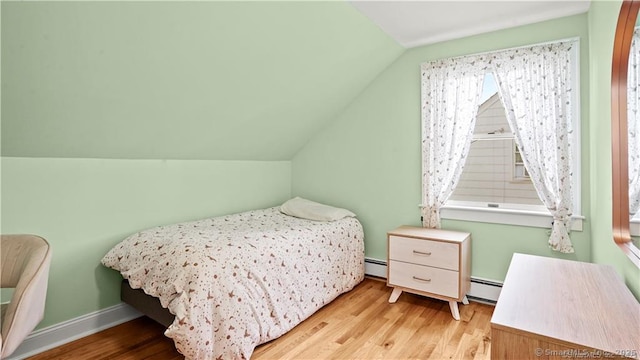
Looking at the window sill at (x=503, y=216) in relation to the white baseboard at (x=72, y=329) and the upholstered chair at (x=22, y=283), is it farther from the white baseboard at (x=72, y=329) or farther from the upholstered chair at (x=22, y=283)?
the upholstered chair at (x=22, y=283)

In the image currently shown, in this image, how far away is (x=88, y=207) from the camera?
7.78 ft

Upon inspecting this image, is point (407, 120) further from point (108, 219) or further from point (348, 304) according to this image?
point (108, 219)

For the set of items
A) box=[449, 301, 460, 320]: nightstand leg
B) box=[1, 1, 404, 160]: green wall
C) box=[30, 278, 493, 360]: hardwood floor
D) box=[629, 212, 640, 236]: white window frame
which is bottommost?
box=[30, 278, 493, 360]: hardwood floor

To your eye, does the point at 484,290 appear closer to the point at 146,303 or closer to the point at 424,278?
the point at 424,278

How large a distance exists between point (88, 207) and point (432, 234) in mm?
2603

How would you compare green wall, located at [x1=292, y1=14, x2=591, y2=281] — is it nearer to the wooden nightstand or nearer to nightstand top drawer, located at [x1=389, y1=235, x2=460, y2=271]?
the wooden nightstand

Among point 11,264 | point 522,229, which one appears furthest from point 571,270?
point 11,264

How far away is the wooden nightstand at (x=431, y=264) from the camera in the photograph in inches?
103

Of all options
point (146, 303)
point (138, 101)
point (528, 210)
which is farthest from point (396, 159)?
point (146, 303)

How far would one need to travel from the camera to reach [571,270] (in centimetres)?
163

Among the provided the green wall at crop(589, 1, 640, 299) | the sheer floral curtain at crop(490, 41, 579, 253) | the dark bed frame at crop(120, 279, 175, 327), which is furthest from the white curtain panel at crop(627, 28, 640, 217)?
the dark bed frame at crop(120, 279, 175, 327)

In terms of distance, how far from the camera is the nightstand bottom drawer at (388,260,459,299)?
2.64m

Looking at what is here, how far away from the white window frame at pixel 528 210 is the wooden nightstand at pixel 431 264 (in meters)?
0.20

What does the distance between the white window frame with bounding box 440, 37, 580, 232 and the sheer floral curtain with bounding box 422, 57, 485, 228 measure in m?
0.17
